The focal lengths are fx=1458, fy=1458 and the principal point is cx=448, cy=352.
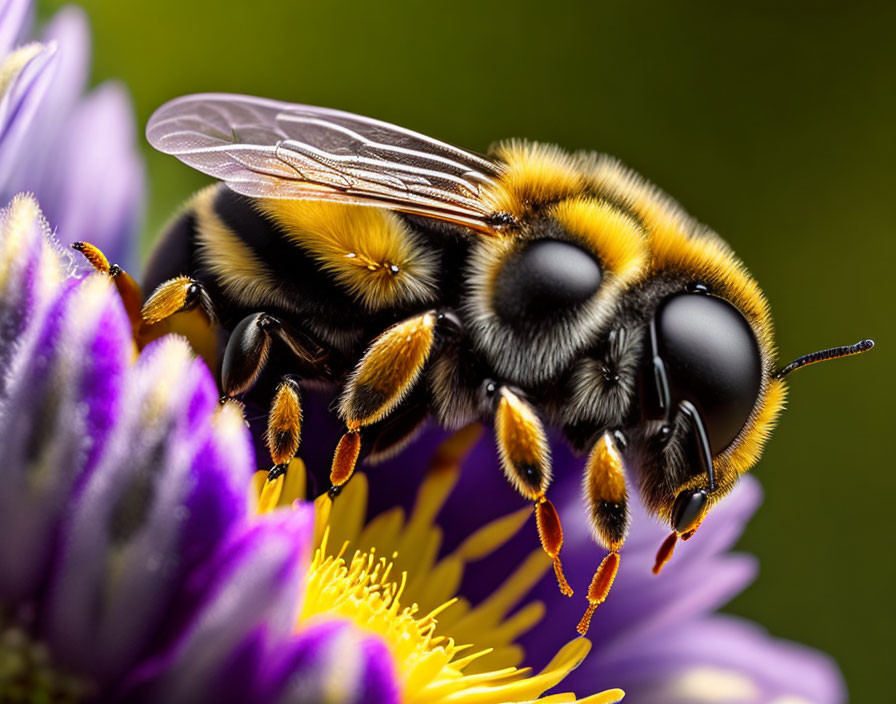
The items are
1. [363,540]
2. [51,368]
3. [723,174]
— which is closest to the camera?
[51,368]

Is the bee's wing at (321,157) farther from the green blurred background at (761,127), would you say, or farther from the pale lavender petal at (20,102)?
the green blurred background at (761,127)

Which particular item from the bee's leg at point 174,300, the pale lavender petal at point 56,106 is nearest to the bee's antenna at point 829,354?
the bee's leg at point 174,300

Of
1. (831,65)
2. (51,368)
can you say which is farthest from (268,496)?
(831,65)

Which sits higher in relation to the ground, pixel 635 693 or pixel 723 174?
pixel 723 174

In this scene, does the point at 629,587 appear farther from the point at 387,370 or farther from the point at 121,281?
the point at 121,281

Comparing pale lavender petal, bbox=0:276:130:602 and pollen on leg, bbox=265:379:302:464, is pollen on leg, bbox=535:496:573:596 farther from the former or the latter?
pale lavender petal, bbox=0:276:130:602

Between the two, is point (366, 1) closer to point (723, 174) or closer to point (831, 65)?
point (723, 174)
